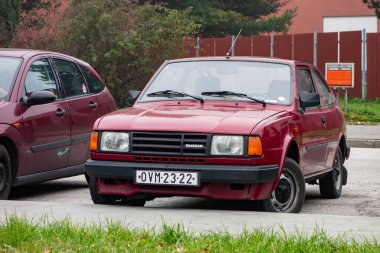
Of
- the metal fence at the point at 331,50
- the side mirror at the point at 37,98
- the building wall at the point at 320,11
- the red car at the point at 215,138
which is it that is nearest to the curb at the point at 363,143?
the red car at the point at 215,138

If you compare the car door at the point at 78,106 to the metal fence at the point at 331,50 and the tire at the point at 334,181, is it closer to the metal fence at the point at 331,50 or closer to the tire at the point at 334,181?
the tire at the point at 334,181

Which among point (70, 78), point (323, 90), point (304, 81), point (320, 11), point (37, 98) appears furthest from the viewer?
point (320, 11)

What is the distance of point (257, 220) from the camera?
872cm

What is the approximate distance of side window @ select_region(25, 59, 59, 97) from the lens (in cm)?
1181

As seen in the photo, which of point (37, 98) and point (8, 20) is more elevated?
point (8, 20)

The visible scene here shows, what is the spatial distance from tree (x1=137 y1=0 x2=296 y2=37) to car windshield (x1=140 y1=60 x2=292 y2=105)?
3927cm

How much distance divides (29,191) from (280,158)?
14.0ft

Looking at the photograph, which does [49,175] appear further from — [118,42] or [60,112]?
[118,42]

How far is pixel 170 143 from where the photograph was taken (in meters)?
9.59

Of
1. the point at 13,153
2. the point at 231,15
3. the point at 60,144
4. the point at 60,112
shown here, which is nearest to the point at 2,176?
the point at 13,153

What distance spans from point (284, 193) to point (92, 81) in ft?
13.4

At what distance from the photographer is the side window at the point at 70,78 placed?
12.6m

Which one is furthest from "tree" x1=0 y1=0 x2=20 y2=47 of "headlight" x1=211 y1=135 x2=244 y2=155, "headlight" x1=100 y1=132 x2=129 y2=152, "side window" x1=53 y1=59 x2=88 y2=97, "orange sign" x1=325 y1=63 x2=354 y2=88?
"headlight" x1=211 y1=135 x2=244 y2=155

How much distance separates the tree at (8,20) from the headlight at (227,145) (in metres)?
22.4
